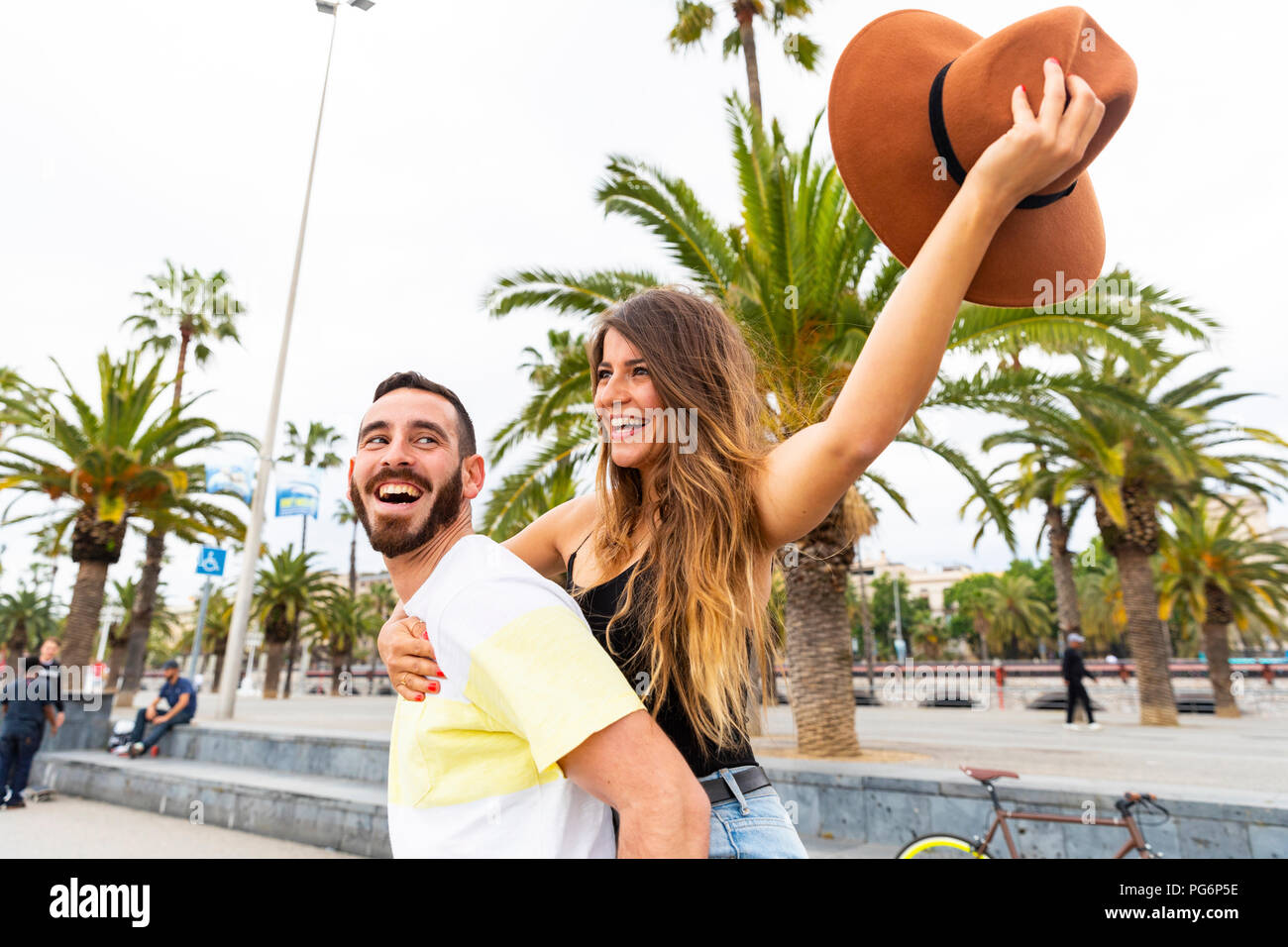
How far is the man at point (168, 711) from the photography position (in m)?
11.8

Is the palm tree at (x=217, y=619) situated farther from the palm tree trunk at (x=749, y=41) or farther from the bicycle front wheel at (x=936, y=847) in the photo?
the bicycle front wheel at (x=936, y=847)

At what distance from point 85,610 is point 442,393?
20417 mm

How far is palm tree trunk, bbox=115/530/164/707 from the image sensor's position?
23.8 m

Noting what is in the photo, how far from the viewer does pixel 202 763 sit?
1088 centimetres

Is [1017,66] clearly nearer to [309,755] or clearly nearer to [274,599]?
[309,755]

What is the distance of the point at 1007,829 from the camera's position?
4938 mm

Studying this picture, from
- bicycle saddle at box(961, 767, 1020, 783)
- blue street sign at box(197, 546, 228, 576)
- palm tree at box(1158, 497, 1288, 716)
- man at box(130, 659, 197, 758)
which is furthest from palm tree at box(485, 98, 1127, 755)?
palm tree at box(1158, 497, 1288, 716)

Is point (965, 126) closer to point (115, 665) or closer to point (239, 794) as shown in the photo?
point (239, 794)

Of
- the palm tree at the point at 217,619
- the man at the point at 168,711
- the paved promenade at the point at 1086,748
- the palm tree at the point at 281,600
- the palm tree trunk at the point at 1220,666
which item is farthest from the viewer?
the palm tree at the point at 217,619

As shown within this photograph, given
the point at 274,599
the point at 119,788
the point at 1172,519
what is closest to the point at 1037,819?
the point at 119,788

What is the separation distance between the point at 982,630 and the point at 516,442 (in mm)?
59396

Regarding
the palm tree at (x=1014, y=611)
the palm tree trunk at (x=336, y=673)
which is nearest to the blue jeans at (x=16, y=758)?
the palm tree trunk at (x=336, y=673)

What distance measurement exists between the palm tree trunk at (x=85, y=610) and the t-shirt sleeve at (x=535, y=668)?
20.3 m

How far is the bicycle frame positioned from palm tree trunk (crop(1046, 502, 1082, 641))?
1691 cm
